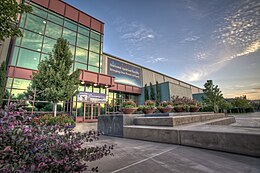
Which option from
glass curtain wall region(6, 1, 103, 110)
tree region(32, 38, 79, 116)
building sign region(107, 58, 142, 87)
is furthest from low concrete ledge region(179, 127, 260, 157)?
building sign region(107, 58, 142, 87)

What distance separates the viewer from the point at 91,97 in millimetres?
15203

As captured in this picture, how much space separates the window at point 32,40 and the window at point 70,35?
3120 millimetres

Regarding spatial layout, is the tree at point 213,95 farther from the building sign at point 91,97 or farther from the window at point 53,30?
the window at point 53,30

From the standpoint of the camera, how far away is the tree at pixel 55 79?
8.27 metres

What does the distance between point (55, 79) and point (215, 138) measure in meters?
9.62

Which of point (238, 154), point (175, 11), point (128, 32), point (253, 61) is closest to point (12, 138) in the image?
point (238, 154)

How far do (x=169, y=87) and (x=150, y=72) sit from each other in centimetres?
826

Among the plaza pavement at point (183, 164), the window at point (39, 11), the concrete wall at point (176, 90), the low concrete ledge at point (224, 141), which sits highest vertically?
the window at point (39, 11)

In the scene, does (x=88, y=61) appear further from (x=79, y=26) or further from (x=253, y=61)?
(x=253, y=61)

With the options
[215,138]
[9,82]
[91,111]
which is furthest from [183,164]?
[9,82]

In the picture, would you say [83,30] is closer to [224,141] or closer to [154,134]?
[154,134]

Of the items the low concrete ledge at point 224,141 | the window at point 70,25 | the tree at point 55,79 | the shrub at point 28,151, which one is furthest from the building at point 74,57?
the low concrete ledge at point 224,141

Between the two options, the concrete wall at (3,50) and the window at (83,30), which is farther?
the window at (83,30)

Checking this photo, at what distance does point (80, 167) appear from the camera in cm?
116
